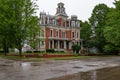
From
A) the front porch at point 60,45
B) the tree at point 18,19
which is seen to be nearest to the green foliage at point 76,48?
the front porch at point 60,45

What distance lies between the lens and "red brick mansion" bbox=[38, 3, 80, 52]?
60.9 meters

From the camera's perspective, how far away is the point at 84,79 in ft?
44.8

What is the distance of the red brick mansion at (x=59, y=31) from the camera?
60.9 metres

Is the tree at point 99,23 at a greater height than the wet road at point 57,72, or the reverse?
the tree at point 99,23

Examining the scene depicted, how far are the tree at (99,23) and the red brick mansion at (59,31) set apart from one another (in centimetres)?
465

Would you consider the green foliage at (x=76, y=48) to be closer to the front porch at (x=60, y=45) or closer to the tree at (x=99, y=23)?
the front porch at (x=60, y=45)

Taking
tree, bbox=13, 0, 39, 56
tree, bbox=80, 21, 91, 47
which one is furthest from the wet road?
tree, bbox=80, 21, 91, 47

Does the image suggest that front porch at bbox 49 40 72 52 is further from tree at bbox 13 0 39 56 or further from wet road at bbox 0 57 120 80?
wet road at bbox 0 57 120 80

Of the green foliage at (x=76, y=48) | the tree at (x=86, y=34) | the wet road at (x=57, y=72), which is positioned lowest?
the wet road at (x=57, y=72)

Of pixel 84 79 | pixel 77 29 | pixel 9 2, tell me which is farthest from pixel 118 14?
pixel 77 29

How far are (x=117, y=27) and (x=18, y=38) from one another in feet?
50.1

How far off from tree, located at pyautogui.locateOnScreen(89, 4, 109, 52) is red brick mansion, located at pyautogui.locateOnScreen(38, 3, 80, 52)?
465cm

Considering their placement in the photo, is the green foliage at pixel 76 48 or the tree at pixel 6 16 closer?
the tree at pixel 6 16

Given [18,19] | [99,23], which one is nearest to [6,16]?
[18,19]
